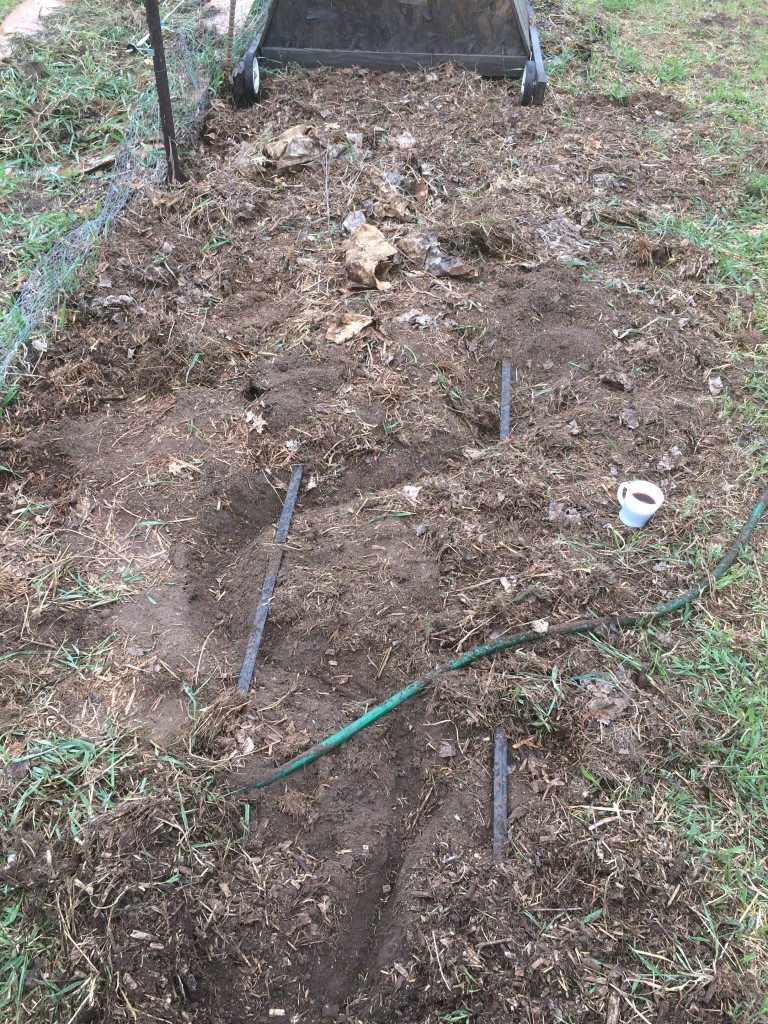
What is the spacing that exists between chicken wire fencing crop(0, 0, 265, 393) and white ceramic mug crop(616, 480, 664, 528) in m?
2.51

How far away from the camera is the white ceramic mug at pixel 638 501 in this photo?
8.73ft

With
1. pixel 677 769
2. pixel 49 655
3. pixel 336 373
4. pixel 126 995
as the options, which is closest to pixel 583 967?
pixel 677 769

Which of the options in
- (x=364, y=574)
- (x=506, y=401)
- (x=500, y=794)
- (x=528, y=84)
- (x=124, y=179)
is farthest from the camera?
(x=528, y=84)

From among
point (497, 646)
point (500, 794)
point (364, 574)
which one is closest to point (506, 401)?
point (364, 574)

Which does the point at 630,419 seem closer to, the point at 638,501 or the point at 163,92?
the point at 638,501

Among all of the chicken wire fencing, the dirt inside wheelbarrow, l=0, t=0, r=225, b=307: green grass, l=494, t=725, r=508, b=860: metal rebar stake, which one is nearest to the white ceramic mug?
the dirt inside wheelbarrow

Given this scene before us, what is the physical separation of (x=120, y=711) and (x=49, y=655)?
1.11 feet

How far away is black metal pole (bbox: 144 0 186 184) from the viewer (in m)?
3.54

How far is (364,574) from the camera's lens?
2.57 metres

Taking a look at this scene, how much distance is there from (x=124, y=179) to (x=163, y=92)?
1.63 ft

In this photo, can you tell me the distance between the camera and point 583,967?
6.05 feet

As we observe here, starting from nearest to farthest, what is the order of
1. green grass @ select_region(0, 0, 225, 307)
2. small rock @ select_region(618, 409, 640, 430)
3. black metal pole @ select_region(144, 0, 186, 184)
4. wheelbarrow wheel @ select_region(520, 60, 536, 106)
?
small rock @ select_region(618, 409, 640, 430)
black metal pole @ select_region(144, 0, 186, 184)
green grass @ select_region(0, 0, 225, 307)
wheelbarrow wheel @ select_region(520, 60, 536, 106)

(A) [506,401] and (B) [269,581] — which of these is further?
(A) [506,401]

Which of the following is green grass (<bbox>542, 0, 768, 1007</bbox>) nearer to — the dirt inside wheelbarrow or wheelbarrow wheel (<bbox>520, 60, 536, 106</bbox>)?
the dirt inside wheelbarrow
